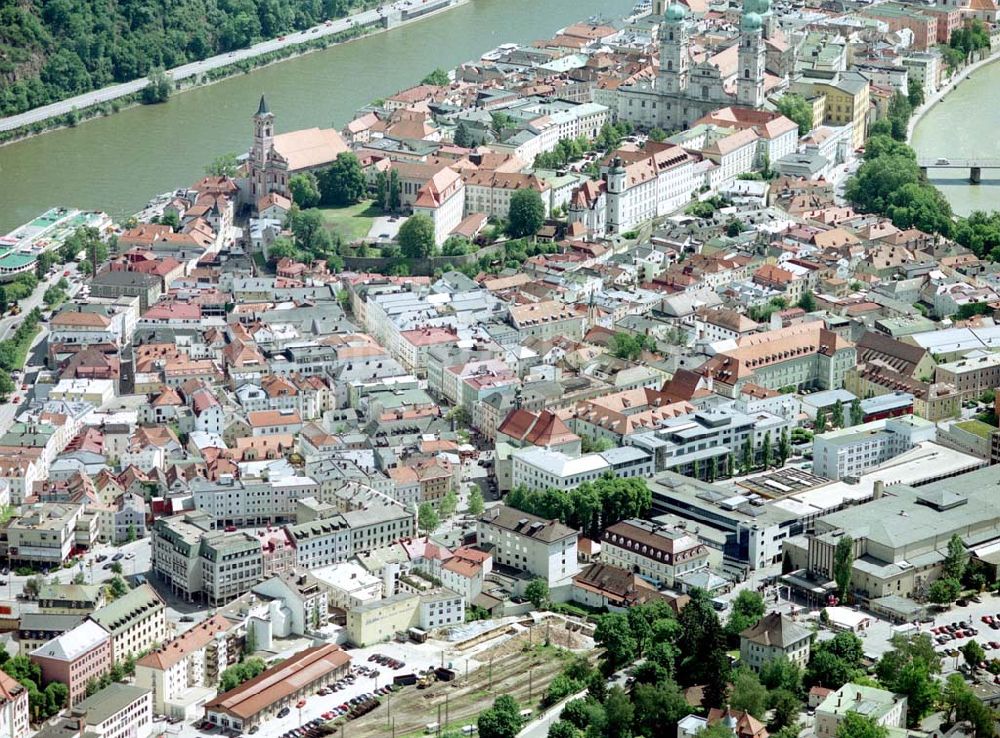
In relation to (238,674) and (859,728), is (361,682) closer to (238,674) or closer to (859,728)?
(238,674)

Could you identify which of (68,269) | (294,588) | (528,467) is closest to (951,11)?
(68,269)

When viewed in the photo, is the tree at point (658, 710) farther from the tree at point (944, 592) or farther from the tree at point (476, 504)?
the tree at point (476, 504)

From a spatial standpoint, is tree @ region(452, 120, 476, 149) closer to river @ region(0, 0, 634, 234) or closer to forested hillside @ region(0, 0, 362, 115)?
river @ region(0, 0, 634, 234)

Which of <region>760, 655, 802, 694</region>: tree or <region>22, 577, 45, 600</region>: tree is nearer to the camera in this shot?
<region>760, 655, 802, 694</region>: tree

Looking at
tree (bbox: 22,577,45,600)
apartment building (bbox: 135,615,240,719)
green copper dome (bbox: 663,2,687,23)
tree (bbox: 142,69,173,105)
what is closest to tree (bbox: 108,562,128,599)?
tree (bbox: 22,577,45,600)

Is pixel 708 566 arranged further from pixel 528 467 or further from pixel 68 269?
pixel 68 269

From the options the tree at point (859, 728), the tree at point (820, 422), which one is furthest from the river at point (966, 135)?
Result: the tree at point (859, 728)

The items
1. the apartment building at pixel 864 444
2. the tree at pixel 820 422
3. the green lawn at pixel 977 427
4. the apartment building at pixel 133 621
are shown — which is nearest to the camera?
the apartment building at pixel 133 621
